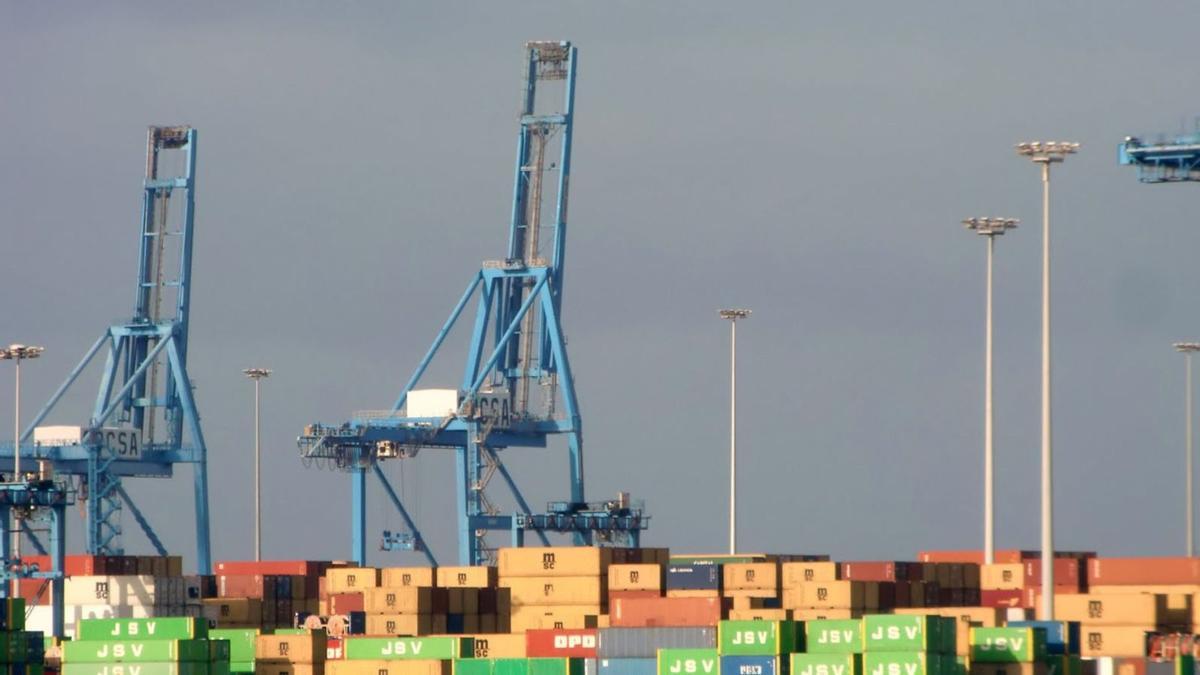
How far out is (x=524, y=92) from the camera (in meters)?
125

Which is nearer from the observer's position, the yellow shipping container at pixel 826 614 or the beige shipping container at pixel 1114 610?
the beige shipping container at pixel 1114 610

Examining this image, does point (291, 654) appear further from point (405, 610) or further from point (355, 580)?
point (355, 580)

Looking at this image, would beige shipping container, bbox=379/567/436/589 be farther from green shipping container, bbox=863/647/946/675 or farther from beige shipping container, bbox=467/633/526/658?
green shipping container, bbox=863/647/946/675

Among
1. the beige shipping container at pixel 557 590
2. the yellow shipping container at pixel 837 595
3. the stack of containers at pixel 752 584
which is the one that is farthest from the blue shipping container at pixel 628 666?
the beige shipping container at pixel 557 590

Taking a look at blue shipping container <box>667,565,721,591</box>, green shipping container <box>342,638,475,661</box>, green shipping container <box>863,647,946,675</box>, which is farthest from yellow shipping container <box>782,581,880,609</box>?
green shipping container <box>863,647,946,675</box>

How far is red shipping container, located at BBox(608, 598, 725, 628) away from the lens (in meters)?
75.4

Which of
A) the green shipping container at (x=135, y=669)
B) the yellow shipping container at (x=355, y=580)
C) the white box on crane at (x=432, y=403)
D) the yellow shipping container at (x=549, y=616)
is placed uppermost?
the white box on crane at (x=432, y=403)

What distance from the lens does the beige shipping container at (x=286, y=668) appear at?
7838 centimetres

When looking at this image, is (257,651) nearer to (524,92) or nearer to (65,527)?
(65,527)

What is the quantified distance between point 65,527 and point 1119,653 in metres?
36.9

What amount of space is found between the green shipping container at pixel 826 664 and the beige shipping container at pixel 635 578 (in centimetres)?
1632

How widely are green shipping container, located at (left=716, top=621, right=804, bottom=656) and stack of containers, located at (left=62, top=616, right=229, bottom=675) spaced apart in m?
14.2

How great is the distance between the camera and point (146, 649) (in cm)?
7512

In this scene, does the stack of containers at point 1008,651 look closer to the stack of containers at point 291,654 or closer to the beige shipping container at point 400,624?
the stack of containers at point 291,654
